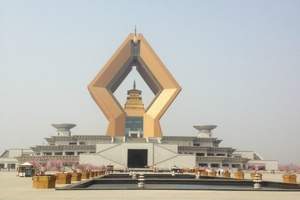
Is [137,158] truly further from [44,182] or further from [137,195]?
[137,195]

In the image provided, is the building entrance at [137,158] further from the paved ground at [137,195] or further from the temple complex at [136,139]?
the paved ground at [137,195]

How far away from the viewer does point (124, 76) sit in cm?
7325

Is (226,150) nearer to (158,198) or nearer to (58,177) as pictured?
(58,177)

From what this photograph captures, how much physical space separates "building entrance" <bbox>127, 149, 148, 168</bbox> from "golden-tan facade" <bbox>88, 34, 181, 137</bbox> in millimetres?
6818

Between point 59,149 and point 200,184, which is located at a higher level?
point 59,149

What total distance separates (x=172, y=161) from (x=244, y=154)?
1013 inches

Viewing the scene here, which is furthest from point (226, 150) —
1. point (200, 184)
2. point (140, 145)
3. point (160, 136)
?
point (200, 184)

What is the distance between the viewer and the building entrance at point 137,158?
61781 millimetres

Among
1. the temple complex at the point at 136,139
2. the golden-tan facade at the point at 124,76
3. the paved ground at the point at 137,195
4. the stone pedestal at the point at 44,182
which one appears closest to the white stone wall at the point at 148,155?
the temple complex at the point at 136,139

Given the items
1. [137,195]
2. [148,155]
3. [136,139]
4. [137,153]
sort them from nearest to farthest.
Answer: [137,195] → [148,155] → [137,153] → [136,139]

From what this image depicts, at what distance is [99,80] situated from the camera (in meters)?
69.1

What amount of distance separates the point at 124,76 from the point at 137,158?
16.1 meters

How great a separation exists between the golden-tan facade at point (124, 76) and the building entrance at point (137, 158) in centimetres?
682

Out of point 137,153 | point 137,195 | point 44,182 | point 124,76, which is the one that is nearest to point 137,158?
point 137,153
